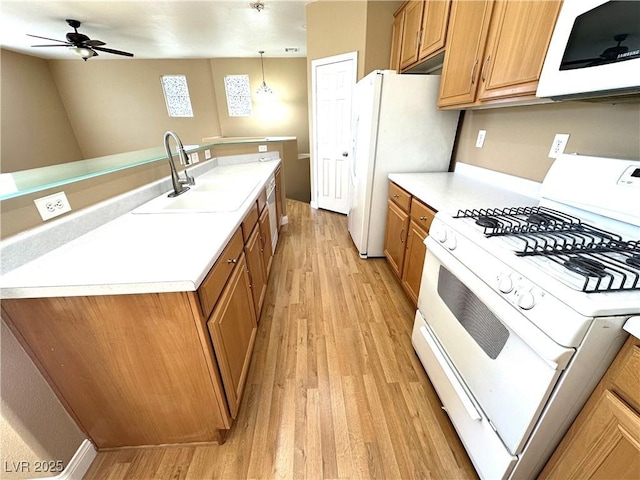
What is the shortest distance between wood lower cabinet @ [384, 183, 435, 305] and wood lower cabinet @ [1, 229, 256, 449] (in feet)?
3.83

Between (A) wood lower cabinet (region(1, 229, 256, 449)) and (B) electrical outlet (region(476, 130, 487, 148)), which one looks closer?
(A) wood lower cabinet (region(1, 229, 256, 449))

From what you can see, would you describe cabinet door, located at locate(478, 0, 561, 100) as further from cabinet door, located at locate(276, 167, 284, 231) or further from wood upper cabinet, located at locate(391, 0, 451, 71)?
cabinet door, located at locate(276, 167, 284, 231)

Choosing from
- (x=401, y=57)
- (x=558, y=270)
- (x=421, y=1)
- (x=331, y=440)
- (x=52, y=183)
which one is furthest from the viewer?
(x=401, y=57)

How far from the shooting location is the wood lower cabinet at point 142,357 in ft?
2.65

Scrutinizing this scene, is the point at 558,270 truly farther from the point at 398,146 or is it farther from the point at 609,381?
the point at 398,146

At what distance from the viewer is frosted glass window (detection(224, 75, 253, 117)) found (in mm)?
6477

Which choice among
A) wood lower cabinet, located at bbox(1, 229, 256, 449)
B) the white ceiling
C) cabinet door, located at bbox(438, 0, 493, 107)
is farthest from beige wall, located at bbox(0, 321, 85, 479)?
the white ceiling

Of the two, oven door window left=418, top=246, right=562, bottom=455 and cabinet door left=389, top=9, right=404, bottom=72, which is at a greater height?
cabinet door left=389, top=9, right=404, bottom=72

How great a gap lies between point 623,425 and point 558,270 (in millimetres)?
374

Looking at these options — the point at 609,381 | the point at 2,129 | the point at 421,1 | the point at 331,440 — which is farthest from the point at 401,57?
the point at 2,129

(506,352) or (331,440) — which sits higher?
(506,352)

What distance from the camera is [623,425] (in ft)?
1.97

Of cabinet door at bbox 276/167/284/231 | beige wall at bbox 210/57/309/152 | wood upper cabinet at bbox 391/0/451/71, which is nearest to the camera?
wood upper cabinet at bbox 391/0/451/71

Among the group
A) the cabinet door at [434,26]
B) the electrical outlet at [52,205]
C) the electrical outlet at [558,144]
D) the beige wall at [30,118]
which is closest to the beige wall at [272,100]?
the beige wall at [30,118]
